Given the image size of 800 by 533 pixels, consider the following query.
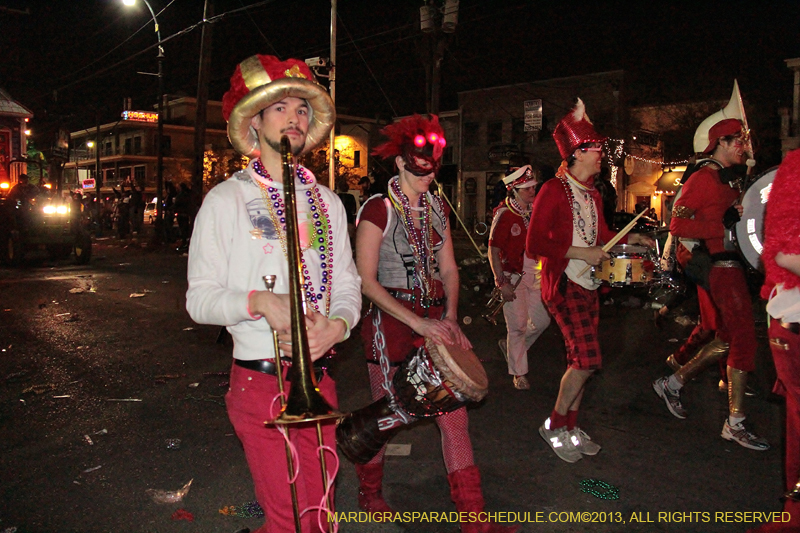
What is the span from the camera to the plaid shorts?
14.0 ft

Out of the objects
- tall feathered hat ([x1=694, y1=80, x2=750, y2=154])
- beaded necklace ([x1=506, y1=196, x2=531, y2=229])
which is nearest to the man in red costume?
beaded necklace ([x1=506, y1=196, x2=531, y2=229])

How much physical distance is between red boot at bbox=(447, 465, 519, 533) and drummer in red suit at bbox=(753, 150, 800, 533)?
4.52 ft

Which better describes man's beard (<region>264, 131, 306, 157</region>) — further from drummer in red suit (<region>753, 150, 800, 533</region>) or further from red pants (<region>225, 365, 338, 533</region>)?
drummer in red suit (<region>753, 150, 800, 533</region>)

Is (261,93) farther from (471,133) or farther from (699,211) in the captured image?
(471,133)

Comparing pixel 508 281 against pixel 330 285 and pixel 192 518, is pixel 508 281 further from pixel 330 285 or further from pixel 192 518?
pixel 330 285

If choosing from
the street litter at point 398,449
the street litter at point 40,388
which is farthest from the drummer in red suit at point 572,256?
the street litter at point 40,388

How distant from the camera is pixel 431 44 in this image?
20.0 meters

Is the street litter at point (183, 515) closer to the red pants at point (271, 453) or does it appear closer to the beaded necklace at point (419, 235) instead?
the red pants at point (271, 453)

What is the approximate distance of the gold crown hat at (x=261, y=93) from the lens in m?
2.34

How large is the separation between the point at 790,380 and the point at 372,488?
2202 millimetres

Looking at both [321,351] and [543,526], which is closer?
[321,351]

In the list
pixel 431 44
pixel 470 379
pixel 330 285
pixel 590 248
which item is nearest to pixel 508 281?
pixel 590 248

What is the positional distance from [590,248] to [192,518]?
2893 millimetres

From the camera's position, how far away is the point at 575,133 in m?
4.48
